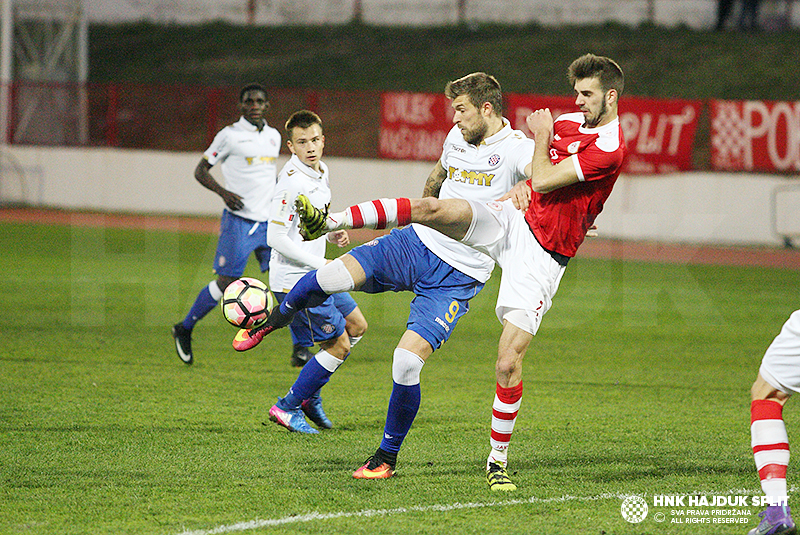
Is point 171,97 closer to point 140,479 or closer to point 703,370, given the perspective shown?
point 703,370

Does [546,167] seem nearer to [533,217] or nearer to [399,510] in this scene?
[533,217]

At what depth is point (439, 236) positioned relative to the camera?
550cm

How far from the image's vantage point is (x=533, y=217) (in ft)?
17.0

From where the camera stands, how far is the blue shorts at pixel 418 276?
5.34 m

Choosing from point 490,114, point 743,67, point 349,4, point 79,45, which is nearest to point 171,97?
point 79,45

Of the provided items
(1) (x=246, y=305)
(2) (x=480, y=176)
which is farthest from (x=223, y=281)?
(2) (x=480, y=176)

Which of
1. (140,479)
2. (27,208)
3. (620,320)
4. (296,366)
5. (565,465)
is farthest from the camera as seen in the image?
(27,208)

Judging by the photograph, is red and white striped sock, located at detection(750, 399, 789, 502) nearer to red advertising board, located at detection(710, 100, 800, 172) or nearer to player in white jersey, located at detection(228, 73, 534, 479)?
player in white jersey, located at detection(228, 73, 534, 479)

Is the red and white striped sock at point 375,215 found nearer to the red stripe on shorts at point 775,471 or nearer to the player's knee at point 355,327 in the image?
the player's knee at point 355,327

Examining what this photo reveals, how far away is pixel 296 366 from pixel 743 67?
24.6 m

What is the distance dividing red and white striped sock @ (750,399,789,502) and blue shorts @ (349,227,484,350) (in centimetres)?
172

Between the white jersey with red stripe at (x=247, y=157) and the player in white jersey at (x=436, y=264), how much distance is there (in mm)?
3750

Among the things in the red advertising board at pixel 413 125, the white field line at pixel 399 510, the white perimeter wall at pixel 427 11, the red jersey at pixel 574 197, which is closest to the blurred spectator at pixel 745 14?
the white perimeter wall at pixel 427 11

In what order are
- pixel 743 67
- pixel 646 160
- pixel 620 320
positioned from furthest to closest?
pixel 743 67
pixel 646 160
pixel 620 320
